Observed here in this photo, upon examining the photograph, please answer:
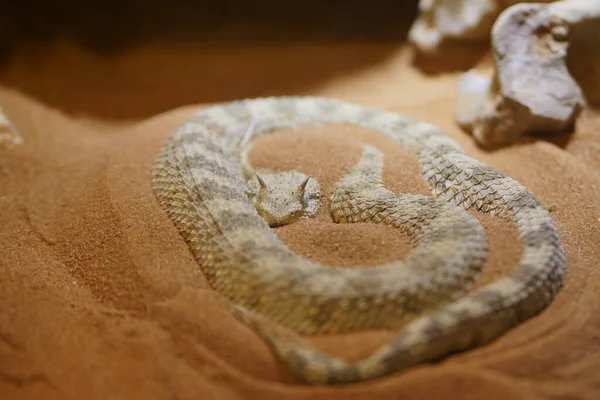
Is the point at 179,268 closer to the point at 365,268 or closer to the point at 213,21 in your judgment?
the point at 365,268

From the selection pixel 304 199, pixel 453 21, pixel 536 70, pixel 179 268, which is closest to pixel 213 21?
pixel 453 21

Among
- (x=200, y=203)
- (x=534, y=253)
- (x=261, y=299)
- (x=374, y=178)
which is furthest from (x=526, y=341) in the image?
(x=200, y=203)

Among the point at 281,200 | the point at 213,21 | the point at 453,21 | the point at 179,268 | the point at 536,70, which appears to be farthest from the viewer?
the point at 213,21

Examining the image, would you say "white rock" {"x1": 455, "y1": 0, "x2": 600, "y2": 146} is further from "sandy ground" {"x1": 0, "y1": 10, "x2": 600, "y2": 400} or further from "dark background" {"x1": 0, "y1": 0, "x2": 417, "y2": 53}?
"dark background" {"x1": 0, "y1": 0, "x2": 417, "y2": 53}

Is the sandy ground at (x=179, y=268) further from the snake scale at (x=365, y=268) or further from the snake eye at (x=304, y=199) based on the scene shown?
the snake eye at (x=304, y=199)

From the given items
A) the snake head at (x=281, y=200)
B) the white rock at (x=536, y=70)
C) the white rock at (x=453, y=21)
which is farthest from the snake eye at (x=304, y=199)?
the white rock at (x=453, y=21)

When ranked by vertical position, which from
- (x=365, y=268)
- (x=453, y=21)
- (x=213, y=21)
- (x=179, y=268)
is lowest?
(x=179, y=268)

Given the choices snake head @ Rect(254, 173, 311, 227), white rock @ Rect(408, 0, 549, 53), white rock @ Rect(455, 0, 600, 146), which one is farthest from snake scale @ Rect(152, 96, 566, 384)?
white rock @ Rect(408, 0, 549, 53)
